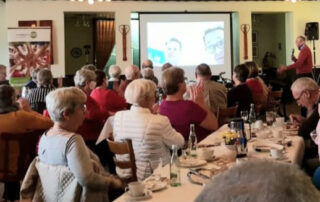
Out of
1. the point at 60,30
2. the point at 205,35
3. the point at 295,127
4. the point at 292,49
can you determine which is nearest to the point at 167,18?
the point at 205,35

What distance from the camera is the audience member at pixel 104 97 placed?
555 cm

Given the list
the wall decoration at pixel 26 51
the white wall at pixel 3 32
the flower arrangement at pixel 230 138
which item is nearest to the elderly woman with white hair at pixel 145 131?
the flower arrangement at pixel 230 138

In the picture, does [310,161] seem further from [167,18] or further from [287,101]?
[287,101]

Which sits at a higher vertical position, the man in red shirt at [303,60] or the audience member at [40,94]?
the man in red shirt at [303,60]

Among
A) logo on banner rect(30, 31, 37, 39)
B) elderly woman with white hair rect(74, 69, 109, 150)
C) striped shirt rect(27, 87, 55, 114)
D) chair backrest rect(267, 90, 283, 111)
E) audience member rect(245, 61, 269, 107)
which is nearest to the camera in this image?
elderly woman with white hair rect(74, 69, 109, 150)

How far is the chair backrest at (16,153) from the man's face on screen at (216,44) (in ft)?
28.5

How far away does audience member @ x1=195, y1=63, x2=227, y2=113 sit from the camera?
606 centimetres

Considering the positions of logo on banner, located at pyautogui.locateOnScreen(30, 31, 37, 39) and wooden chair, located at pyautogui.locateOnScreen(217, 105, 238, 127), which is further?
logo on banner, located at pyautogui.locateOnScreen(30, 31, 37, 39)

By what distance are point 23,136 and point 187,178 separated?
6.14ft

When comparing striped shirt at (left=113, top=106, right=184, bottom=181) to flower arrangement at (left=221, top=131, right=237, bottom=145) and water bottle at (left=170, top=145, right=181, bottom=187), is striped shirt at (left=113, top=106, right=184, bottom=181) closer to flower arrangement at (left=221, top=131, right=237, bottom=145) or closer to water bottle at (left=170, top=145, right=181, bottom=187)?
flower arrangement at (left=221, top=131, right=237, bottom=145)

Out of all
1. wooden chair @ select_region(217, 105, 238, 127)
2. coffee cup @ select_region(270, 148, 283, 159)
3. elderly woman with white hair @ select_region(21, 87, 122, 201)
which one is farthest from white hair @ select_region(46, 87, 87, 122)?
wooden chair @ select_region(217, 105, 238, 127)

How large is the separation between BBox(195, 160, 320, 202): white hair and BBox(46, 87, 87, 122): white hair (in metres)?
1.92

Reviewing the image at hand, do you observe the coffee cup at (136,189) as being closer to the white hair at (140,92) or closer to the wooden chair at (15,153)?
the white hair at (140,92)

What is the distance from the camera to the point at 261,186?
2.59ft
